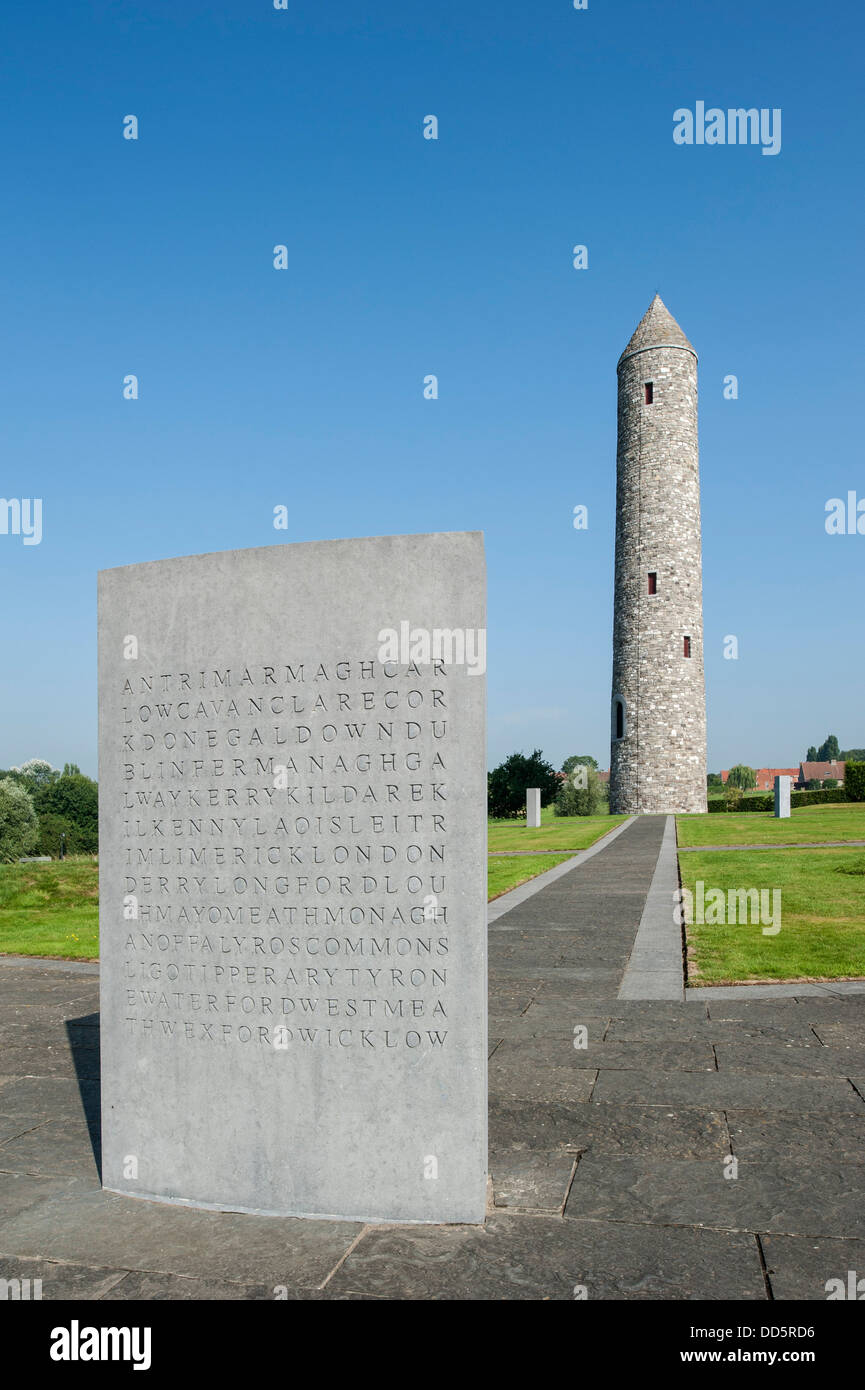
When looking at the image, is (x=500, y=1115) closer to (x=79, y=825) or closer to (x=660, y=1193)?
(x=660, y=1193)

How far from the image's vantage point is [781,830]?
27500 millimetres

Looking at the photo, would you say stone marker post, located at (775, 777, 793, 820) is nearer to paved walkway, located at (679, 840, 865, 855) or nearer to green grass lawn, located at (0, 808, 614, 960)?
paved walkway, located at (679, 840, 865, 855)

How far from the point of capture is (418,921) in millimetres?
3797

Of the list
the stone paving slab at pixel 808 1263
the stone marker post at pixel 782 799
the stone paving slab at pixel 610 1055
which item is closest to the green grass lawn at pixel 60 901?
the stone paving slab at pixel 610 1055

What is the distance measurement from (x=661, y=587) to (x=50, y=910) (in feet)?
125

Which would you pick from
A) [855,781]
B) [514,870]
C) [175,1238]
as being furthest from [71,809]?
[175,1238]

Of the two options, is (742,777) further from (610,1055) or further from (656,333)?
(610,1055)

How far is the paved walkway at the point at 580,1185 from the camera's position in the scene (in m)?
3.25

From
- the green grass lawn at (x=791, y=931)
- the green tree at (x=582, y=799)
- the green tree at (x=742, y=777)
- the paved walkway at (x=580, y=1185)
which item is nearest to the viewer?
the paved walkway at (x=580, y=1185)

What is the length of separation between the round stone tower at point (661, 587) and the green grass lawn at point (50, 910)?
34.1 meters

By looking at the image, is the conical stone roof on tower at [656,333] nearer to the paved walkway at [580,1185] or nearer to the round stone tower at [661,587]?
the round stone tower at [661,587]

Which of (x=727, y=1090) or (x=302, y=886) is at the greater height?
(x=302, y=886)
